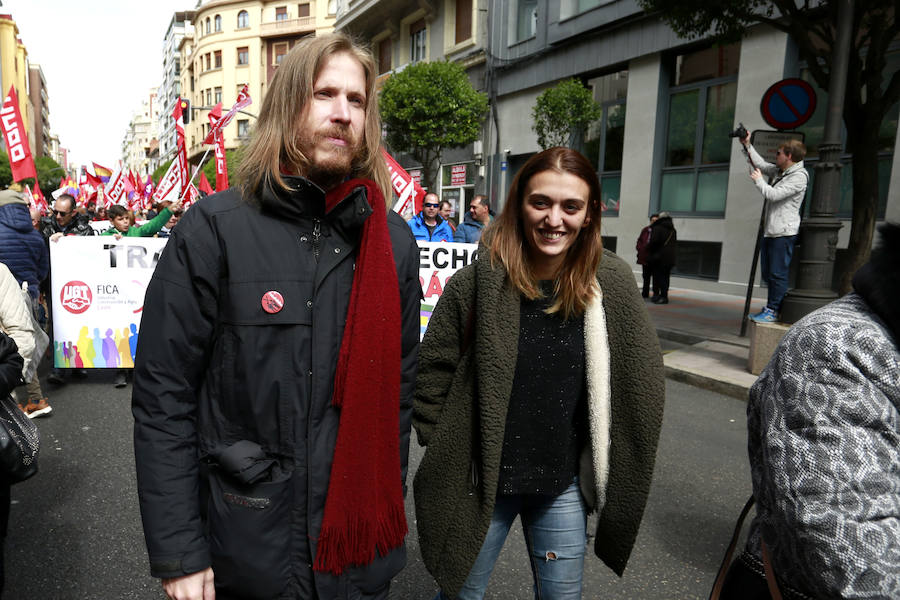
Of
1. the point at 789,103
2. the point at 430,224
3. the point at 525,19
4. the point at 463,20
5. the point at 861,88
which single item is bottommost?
the point at 430,224

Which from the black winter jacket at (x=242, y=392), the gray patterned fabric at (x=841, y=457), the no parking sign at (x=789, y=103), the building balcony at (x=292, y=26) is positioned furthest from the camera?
the building balcony at (x=292, y=26)

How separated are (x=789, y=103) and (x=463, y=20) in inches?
708

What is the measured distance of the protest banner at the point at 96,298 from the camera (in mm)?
6332

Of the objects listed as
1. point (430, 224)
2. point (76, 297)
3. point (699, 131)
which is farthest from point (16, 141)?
point (699, 131)

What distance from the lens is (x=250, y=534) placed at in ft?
4.62

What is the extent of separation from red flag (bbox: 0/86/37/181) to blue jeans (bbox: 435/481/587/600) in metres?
9.03

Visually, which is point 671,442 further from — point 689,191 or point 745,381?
point 689,191

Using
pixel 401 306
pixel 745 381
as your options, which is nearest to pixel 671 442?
pixel 745 381

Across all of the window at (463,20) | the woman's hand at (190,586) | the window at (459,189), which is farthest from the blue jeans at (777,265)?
the window at (463,20)

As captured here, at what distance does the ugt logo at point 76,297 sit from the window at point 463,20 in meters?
19.1

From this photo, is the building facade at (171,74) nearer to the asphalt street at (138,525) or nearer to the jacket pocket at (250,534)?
the asphalt street at (138,525)

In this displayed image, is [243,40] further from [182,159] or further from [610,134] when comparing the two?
[182,159]

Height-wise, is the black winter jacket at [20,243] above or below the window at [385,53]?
below

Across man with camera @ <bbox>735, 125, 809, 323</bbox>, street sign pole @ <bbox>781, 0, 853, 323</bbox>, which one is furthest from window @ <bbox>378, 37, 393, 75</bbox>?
street sign pole @ <bbox>781, 0, 853, 323</bbox>
